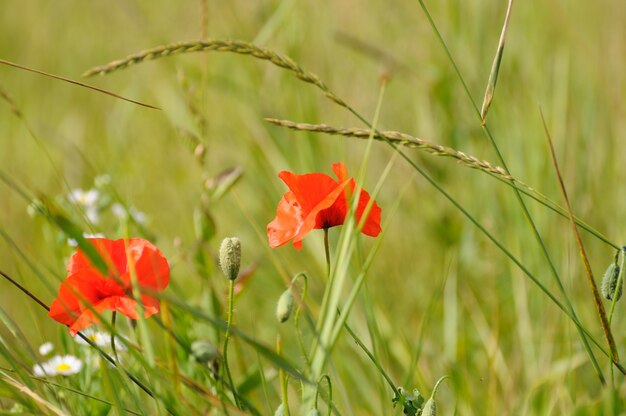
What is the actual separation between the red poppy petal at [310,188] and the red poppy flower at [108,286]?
0.58ft

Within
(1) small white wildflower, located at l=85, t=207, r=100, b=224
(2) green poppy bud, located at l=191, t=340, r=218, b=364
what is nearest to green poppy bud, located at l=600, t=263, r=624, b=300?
(2) green poppy bud, located at l=191, t=340, r=218, b=364

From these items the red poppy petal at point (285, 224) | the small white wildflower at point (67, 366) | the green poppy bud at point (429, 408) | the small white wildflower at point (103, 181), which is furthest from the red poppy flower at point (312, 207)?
the small white wildflower at point (103, 181)

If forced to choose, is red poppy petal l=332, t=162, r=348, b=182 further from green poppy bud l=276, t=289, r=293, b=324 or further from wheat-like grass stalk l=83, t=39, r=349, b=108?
green poppy bud l=276, t=289, r=293, b=324

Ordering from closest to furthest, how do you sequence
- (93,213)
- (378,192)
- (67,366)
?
1. (67,366)
2. (93,213)
3. (378,192)

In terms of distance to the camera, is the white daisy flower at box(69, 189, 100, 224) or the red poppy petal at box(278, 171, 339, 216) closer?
the red poppy petal at box(278, 171, 339, 216)

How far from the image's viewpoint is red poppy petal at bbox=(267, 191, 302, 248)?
1022 mm

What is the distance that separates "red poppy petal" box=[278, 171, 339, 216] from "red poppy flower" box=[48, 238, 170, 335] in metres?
0.18

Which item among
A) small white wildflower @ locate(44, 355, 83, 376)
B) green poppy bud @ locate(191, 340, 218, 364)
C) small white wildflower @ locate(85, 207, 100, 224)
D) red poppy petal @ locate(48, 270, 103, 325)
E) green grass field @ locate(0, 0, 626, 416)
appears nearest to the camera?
green poppy bud @ locate(191, 340, 218, 364)

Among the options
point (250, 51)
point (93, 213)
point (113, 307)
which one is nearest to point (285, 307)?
point (113, 307)

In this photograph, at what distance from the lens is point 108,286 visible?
0.97 metres

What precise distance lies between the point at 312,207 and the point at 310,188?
25 mm

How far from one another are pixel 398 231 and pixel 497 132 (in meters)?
0.37

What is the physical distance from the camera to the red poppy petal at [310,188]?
39.1 inches

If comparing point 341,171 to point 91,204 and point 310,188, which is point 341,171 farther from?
point 91,204
